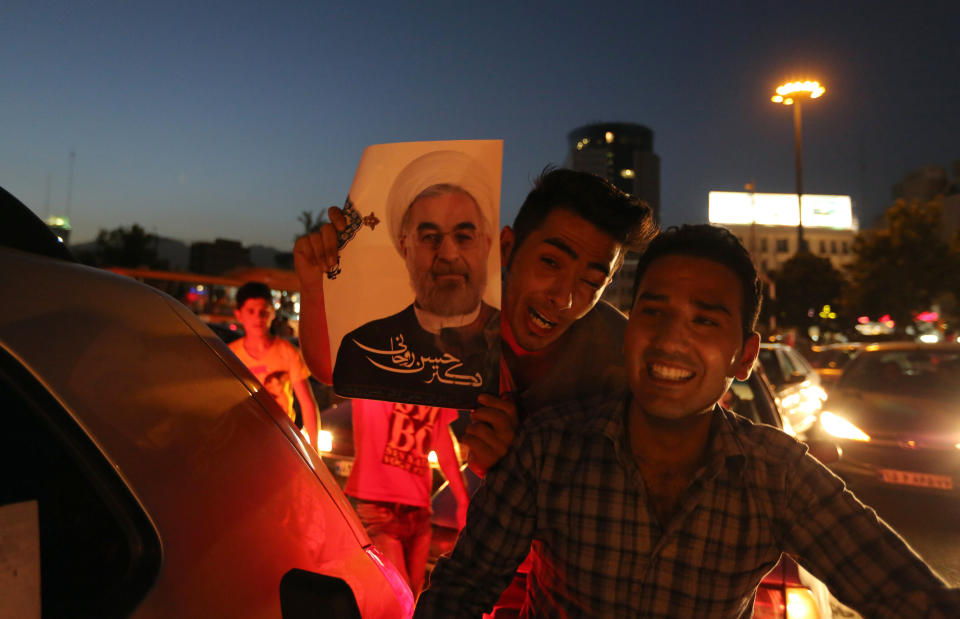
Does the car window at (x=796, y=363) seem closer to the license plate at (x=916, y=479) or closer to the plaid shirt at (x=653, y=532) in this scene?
the license plate at (x=916, y=479)

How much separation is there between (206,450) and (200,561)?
19 cm

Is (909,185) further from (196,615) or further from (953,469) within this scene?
(196,615)

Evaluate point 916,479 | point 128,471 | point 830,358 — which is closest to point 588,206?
point 128,471

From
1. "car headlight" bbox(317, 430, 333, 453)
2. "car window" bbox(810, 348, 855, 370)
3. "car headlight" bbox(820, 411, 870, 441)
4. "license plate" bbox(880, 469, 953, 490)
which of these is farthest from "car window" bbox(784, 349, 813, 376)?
"car window" bbox(810, 348, 855, 370)

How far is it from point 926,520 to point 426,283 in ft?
24.3

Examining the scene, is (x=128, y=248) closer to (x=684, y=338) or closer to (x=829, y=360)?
(x=829, y=360)

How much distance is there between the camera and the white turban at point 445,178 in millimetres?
1667

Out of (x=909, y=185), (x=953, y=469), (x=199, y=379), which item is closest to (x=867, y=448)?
(x=953, y=469)

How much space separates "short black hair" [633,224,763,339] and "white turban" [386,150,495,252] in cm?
43

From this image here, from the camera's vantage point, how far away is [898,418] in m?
7.61

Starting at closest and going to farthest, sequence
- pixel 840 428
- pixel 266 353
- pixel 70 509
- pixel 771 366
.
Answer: pixel 70 509, pixel 266 353, pixel 840 428, pixel 771 366

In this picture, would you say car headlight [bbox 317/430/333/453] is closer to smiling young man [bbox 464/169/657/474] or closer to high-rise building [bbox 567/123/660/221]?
smiling young man [bbox 464/169/657/474]

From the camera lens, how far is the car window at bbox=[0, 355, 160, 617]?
98 cm

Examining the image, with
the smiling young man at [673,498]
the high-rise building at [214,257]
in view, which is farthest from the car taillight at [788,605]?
the high-rise building at [214,257]
